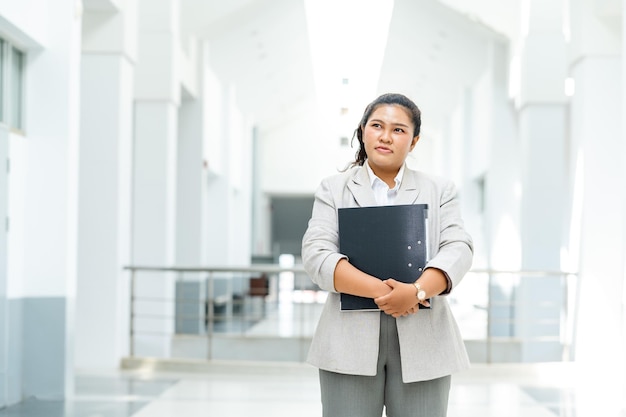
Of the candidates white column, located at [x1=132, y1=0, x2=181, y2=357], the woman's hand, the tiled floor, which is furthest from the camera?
white column, located at [x1=132, y1=0, x2=181, y2=357]

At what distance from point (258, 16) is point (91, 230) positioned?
19.3 feet

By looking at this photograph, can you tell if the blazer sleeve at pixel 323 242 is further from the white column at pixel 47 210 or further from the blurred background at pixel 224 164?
the white column at pixel 47 210

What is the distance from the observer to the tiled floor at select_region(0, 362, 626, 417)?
452cm

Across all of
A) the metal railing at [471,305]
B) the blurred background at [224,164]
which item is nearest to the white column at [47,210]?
the blurred background at [224,164]

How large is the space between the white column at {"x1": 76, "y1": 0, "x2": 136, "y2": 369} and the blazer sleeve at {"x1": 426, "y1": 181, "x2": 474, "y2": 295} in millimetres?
4798

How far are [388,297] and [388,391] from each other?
213 millimetres

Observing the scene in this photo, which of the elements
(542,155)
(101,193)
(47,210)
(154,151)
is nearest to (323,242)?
(47,210)

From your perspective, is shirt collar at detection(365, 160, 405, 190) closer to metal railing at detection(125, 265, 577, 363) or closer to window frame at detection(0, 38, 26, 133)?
window frame at detection(0, 38, 26, 133)

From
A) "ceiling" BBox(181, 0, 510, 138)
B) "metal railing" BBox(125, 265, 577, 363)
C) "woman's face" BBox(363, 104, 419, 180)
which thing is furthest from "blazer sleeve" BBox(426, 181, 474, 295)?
"ceiling" BBox(181, 0, 510, 138)

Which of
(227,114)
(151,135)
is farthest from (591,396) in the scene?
(227,114)

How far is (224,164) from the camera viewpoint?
42.0ft

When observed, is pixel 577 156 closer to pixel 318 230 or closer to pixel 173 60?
pixel 173 60

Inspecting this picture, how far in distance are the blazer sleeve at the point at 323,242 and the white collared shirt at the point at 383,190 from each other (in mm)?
87

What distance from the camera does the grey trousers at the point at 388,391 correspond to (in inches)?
63.6
